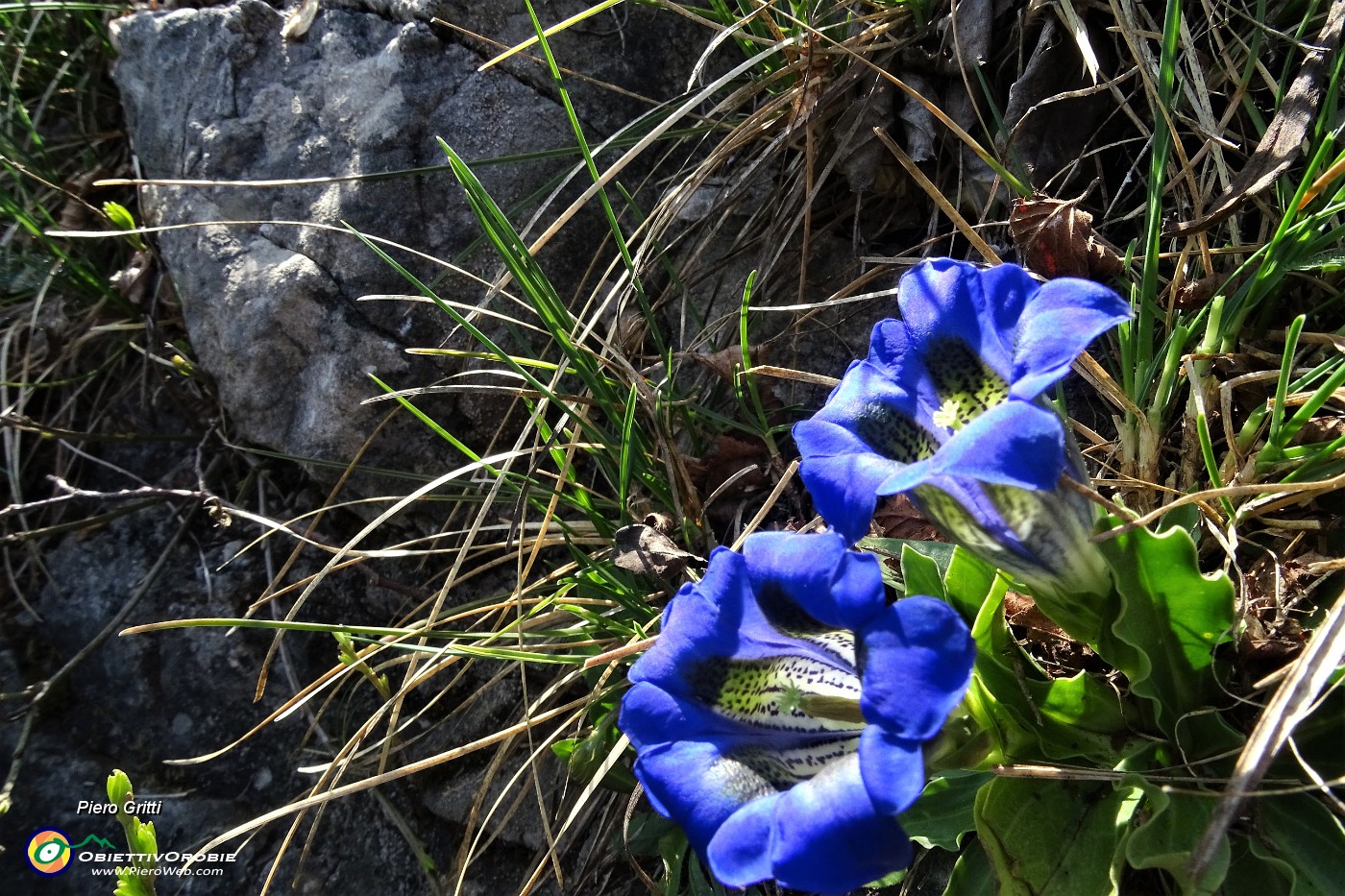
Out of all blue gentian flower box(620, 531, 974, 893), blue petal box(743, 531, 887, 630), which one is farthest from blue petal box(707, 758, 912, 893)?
blue petal box(743, 531, 887, 630)

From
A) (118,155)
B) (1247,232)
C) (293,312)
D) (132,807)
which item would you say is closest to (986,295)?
(1247,232)

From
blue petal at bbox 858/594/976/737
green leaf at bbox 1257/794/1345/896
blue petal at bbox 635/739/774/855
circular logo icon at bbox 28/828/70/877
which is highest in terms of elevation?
blue petal at bbox 858/594/976/737

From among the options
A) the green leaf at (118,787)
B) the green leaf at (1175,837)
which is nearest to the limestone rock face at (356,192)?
the green leaf at (118,787)

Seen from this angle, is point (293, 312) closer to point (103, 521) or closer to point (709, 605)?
point (103, 521)

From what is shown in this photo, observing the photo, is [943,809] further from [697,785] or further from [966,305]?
[966,305]

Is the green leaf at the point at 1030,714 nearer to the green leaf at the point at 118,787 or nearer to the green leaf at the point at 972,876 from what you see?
the green leaf at the point at 972,876

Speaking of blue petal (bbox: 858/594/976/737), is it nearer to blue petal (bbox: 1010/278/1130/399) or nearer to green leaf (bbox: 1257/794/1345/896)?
blue petal (bbox: 1010/278/1130/399)

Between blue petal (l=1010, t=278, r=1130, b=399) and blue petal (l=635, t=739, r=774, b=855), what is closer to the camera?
blue petal (l=1010, t=278, r=1130, b=399)
